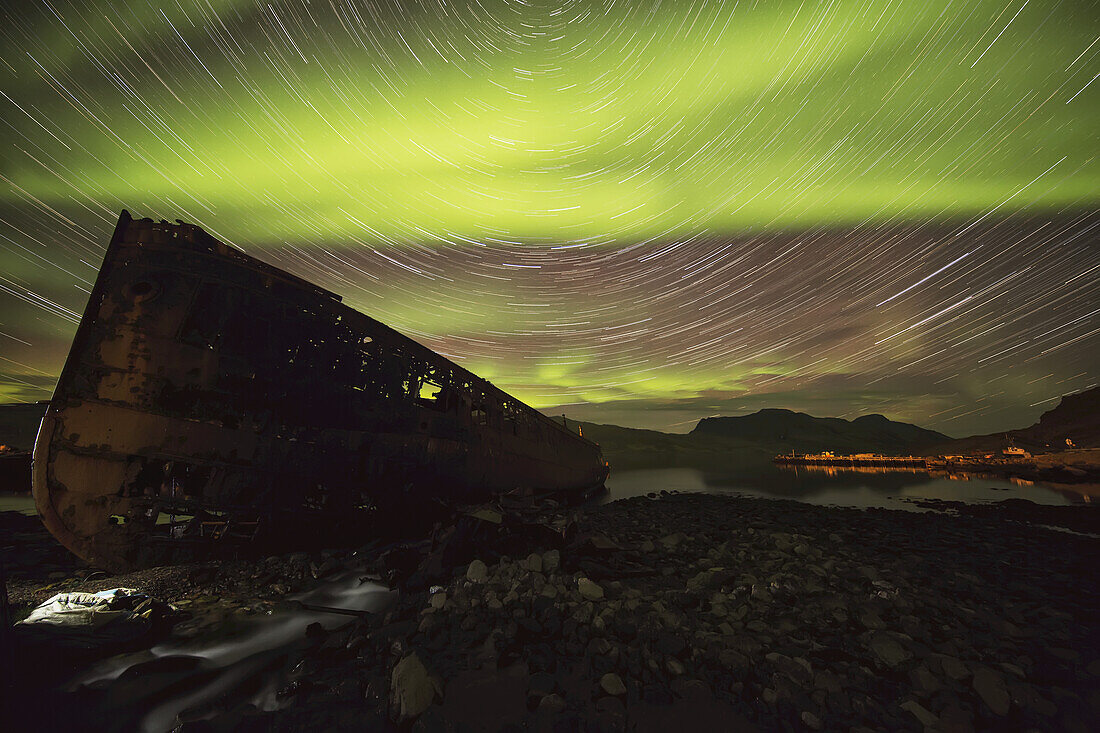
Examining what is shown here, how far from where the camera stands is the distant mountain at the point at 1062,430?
100188 mm

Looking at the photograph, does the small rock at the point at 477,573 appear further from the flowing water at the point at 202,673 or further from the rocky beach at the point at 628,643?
the flowing water at the point at 202,673

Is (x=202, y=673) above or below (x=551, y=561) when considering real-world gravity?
below

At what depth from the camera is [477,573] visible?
259 inches

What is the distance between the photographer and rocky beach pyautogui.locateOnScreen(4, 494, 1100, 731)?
3.73 metres

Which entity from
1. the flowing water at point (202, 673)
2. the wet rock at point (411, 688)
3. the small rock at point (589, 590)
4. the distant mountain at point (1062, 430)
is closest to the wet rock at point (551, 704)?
the wet rock at point (411, 688)

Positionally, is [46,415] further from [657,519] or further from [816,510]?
[816,510]

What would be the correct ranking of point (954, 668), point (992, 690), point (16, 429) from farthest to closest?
1. point (16, 429)
2. point (954, 668)
3. point (992, 690)

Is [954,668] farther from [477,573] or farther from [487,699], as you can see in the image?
[477,573]

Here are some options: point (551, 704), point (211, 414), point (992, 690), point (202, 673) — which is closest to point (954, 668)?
point (992, 690)

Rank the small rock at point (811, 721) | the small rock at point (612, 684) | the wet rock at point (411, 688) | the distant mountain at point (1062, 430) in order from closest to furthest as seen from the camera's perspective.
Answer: the small rock at point (811, 721), the wet rock at point (411, 688), the small rock at point (612, 684), the distant mountain at point (1062, 430)

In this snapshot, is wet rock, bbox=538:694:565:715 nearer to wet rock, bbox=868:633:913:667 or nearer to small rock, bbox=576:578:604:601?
small rock, bbox=576:578:604:601

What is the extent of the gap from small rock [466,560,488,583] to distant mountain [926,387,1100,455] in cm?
14047

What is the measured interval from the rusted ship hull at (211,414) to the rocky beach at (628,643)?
1.07m

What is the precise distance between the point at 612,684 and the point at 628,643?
2.95 feet
